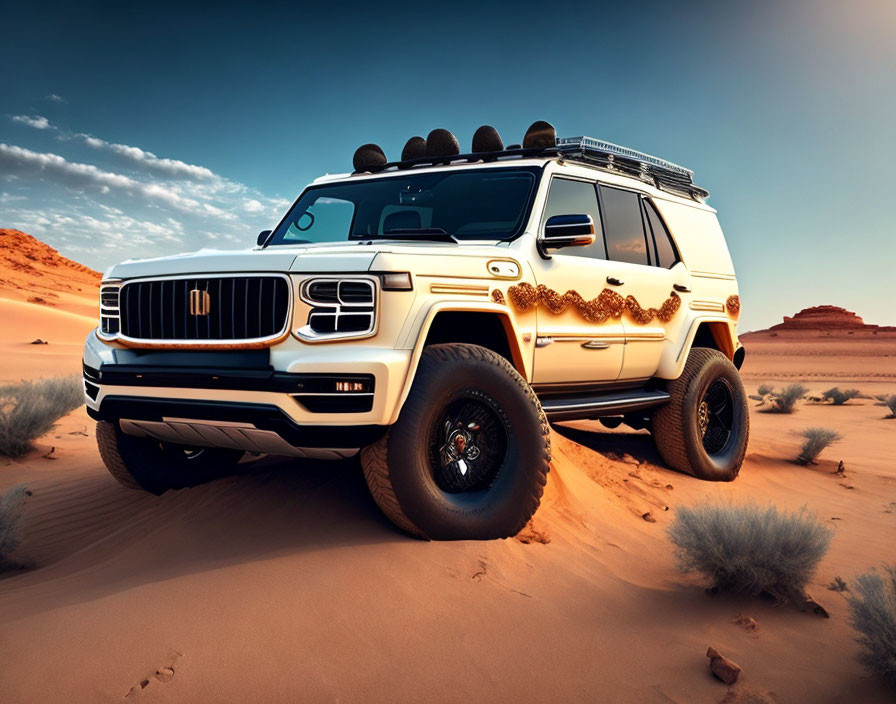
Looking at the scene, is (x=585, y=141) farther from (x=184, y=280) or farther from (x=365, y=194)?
(x=184, y=280)

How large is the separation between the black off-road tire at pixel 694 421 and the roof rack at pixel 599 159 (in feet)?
5.55

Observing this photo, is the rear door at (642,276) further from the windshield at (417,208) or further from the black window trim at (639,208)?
the windshield at (417,208)

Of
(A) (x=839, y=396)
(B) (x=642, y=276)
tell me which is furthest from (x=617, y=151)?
(A) (x=839, y=396)

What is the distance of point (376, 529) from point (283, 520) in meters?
0.67

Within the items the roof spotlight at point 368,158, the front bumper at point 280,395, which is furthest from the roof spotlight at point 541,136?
the front bumper at point 280,395

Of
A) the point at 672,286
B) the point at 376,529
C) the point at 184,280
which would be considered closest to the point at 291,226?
the point at 184,280

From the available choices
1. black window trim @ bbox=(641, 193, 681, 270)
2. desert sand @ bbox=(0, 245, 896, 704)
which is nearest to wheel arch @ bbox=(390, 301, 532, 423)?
desert sand @ bbox=(0, 245, 896, 704)

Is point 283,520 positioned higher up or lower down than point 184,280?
lower down

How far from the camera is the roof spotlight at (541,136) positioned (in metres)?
5.67

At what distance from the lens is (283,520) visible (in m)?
4.36

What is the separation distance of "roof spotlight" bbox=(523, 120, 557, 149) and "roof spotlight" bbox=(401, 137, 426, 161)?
915 millimetres

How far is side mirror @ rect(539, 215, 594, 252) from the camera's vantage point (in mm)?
4531

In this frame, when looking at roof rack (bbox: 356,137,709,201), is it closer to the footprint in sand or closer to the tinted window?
the tinted window

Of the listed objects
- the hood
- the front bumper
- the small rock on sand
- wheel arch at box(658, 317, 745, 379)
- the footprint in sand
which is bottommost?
the footprint in sand
